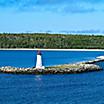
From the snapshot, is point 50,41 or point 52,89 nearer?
point 52,89

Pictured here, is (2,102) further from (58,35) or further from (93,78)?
(58,35)

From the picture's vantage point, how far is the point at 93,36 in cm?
17600

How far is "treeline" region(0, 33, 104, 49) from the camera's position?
158750 millimetres

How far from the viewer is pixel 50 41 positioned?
165 m

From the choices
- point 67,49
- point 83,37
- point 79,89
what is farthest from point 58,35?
point 79,89

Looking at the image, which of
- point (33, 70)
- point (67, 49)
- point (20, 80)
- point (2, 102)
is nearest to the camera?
point (2, 102)

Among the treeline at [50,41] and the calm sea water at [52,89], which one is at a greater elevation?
the treeline at [50,41]

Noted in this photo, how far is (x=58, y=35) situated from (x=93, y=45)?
16.5 m

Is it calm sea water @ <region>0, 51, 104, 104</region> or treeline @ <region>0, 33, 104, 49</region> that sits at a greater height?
treeline @ <region>0, 33, 104, 49</region>

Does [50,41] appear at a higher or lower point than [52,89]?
higher

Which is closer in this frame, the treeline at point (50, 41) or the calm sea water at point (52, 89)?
the calm sea water at point (52, 89)

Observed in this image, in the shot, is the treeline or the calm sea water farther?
the treeline

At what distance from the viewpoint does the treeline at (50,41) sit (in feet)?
521

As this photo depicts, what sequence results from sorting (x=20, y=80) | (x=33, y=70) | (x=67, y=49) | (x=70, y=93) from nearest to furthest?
(x=70, y=93) < (x=20, y=80) < (x=33, y=70) < (x=67, y=49)
